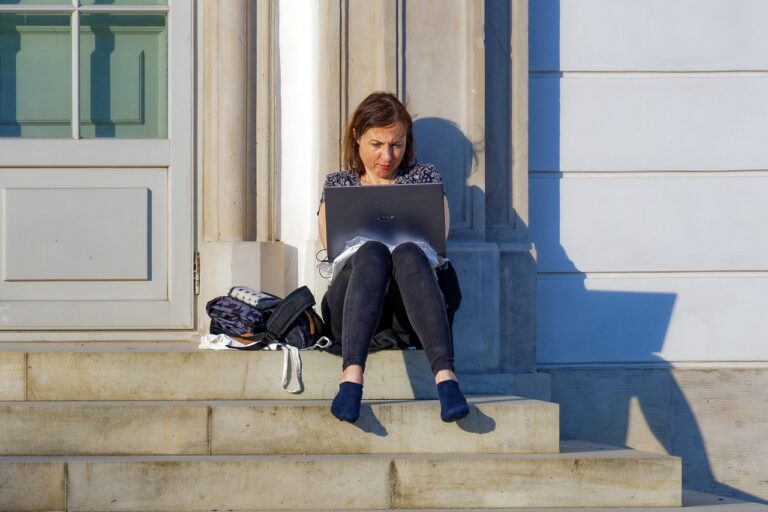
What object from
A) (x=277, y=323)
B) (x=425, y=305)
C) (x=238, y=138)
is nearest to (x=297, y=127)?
(x=238, y=138)

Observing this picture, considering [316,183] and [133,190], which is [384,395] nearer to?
[316,183]

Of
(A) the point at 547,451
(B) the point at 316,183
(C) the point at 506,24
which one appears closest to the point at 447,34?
(C) the point at 506,24

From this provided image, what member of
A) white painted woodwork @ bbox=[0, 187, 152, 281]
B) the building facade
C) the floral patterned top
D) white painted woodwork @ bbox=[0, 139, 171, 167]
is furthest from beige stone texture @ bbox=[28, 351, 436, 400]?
white painted woodwork @ bbox=[0, 139, 171, 167]

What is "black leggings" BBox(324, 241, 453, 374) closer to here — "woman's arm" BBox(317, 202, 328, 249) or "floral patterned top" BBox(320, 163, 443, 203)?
"woman's arm" BBox(317, 202, 328, 249)

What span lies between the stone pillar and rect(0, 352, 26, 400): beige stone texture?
1221 millimetres

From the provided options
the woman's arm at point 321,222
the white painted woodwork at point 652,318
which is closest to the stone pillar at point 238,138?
the woman's arm at point 321,222

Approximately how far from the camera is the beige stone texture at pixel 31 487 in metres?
4.08

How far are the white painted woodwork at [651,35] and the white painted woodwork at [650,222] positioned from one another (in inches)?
21.1

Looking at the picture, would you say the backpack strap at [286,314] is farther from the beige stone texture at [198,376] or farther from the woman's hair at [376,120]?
the woman's hair at [376,120]

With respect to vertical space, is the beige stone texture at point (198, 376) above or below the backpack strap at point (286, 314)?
below

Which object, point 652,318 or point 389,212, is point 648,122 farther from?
point 389,212

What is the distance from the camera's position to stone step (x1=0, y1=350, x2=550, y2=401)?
464 cm

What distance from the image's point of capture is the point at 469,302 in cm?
536

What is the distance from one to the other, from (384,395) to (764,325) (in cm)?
218
